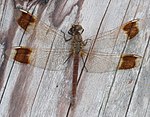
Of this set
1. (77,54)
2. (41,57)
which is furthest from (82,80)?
(41,57)

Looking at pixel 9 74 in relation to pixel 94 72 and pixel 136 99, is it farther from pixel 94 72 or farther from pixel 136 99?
pixel 136 99

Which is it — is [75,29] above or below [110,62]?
above

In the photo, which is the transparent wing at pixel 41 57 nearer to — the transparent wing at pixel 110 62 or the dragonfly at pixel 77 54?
the dragonfly at pixel 77 54

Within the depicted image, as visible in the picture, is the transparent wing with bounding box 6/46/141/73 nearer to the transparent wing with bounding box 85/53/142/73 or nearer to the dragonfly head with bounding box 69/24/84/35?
the transparent wing with bounding box 85/53/142/73

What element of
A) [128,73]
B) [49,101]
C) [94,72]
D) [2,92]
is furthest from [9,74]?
[128,73]

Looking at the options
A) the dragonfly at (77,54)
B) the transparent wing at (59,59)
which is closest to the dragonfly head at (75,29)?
the dragonfly at (77,54)

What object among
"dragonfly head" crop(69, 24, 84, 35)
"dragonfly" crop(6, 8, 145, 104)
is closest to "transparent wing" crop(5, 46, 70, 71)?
"dragonfly" crop(6, 8, 145, 104)

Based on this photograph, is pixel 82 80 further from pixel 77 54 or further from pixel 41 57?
pixel 41 57
